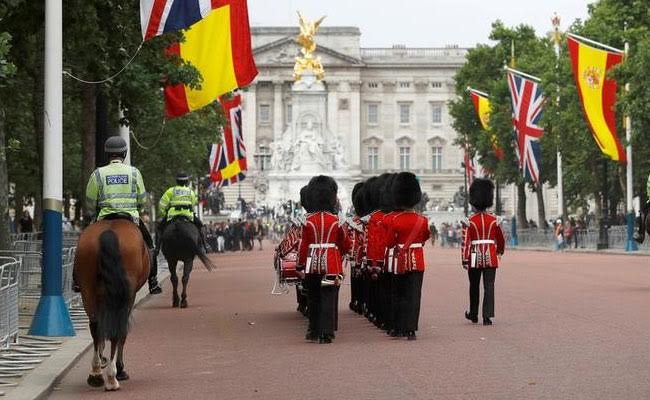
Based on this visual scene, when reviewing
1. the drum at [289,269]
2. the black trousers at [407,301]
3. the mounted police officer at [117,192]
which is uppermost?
the mounted police officer at [117,192]

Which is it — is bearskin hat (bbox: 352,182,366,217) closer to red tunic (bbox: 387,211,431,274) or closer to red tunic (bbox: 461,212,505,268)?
red tunic (bbox: 461,212,505,268)

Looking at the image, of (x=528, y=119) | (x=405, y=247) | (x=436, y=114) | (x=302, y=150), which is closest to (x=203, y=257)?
(x=405, y=247)

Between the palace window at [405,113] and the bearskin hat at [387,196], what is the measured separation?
157170 millimetres

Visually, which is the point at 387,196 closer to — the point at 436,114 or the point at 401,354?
the point at 401,354

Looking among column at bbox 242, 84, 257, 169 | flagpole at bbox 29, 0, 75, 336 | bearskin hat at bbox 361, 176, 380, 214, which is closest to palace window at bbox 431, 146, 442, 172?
column at bbox 242, 84, 257, 169

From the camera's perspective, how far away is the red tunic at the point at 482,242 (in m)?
20.0

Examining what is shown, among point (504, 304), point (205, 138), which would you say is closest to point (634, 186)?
point (205, 138)

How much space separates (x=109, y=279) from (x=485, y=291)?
7607 mm

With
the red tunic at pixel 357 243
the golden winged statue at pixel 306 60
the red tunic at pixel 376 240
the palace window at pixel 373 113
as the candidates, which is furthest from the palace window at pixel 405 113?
the red tunic at pixel 376 240

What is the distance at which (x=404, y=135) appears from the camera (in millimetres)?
176375

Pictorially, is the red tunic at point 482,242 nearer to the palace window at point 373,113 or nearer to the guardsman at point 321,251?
the guardsman at point 321,251

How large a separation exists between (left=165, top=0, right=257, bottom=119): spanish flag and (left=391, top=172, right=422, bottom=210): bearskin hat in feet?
27.8

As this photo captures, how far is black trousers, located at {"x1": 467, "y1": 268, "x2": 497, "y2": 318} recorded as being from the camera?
19.5 m

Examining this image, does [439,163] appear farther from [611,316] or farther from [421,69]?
[611,316]
